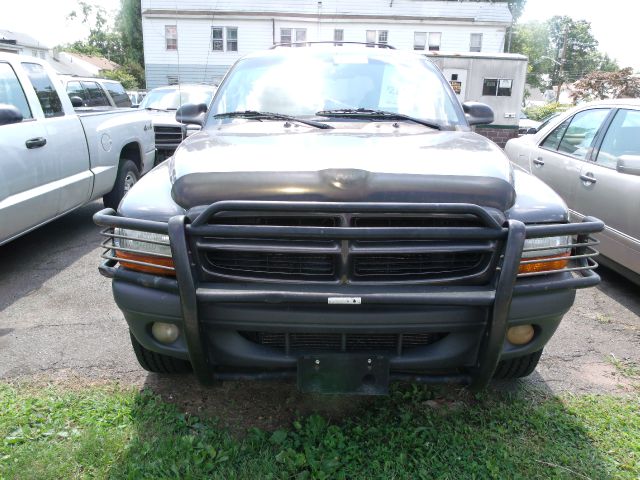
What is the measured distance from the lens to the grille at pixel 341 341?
2.30 m

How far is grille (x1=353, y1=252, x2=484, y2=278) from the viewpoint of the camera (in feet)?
7.34

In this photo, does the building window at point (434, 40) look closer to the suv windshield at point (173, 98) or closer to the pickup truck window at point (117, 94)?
the suv windshield at point (173, 98)

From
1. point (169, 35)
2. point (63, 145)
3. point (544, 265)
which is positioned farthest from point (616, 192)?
point (169, 35)

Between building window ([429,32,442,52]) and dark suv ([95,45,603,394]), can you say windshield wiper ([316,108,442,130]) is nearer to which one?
dark suv ([95,45,603,394])

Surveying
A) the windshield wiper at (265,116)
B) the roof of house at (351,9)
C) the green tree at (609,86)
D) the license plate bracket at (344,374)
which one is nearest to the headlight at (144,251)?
the license plate bracket at (344,374)

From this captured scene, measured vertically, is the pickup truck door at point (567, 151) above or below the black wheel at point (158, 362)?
above

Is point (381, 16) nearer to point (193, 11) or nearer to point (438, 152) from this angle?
point (193, 11)

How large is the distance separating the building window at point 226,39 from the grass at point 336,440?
2609 centimetres

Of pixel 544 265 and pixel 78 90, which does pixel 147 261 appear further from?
pixel 78 90

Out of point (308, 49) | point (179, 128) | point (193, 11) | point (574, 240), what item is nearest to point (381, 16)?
point (193, 11)

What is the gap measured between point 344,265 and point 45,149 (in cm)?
384

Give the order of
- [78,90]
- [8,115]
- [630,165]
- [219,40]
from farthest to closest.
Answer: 1. [219,40]
2. [78,90]
3. [8,115]
4. [630,165]

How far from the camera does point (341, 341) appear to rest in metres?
2.30

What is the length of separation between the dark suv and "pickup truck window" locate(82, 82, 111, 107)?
7.52m
